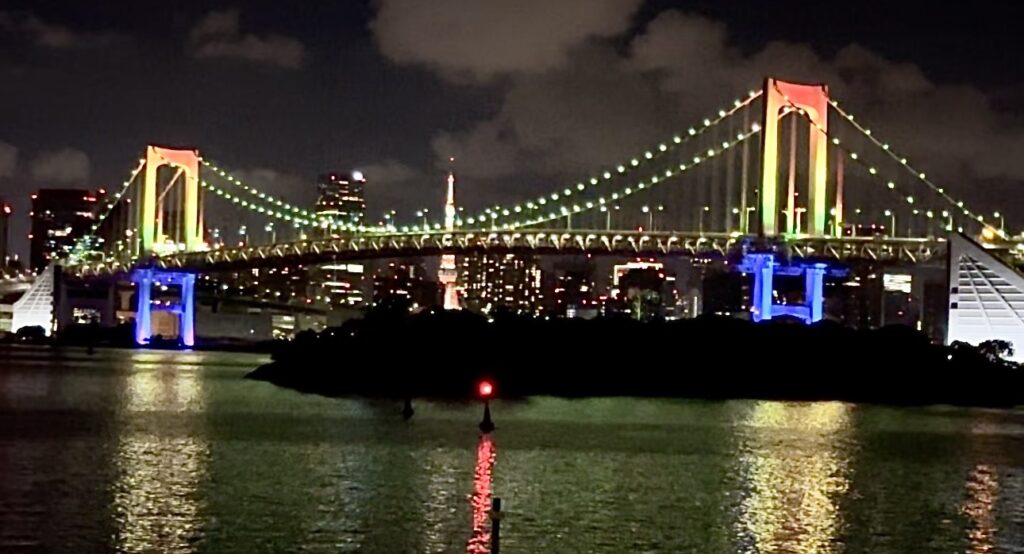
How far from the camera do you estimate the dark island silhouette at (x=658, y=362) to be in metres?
56.8

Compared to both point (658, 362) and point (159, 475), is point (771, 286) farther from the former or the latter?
point (159, 475)

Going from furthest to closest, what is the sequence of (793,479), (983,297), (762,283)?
(762,283) < (983,297) < (793,479)

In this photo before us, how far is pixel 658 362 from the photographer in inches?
2327

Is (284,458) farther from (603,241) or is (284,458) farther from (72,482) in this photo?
(603,241)

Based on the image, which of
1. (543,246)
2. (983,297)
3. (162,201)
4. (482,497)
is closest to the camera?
(482,497)

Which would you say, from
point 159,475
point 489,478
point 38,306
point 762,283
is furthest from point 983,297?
point 38,306

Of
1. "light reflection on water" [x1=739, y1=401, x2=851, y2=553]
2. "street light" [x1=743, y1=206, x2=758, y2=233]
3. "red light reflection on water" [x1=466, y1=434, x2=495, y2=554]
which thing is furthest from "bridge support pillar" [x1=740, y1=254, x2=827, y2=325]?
"red light reflection on water" [x1=466, y1=434, x2=495, y2=554]

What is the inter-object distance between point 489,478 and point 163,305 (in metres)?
79.5

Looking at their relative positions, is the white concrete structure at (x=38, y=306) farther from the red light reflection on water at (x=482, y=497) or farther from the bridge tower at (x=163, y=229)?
the red light reflection on water at (x=482, y=497)

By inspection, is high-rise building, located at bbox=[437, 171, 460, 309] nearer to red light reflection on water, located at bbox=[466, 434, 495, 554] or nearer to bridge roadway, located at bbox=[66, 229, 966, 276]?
bridge roadway, located at bbox=[66, 229, 966, 276]

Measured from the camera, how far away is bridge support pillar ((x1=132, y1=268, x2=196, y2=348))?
95250 millimetres

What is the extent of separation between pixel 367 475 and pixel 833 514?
730 cm

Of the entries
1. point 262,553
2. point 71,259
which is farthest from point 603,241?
point 262,553

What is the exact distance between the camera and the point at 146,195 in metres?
96.8
